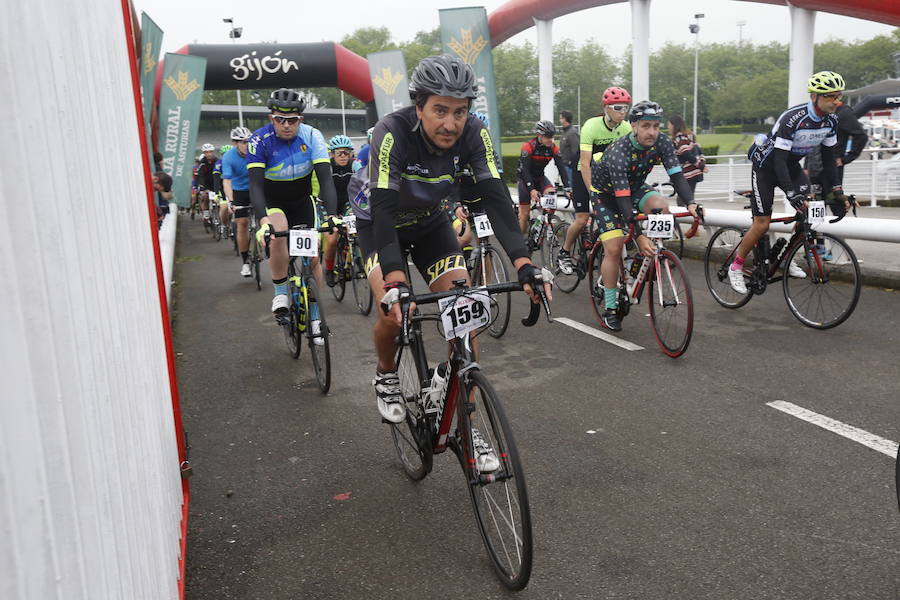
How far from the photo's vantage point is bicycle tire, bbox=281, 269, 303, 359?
21.5 feet

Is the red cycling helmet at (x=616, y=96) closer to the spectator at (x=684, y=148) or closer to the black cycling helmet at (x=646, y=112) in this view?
the black cycling helmet at (x=646, y=112)

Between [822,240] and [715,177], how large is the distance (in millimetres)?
15642

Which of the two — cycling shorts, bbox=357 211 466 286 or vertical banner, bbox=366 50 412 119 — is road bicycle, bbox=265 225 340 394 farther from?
vertical banner, bbox=366 50 412 119

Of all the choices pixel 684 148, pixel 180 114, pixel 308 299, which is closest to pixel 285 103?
pixel 308 299

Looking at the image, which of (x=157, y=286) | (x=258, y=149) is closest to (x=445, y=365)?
(x=157, y=286)

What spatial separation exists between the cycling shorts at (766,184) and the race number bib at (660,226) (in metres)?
1.55

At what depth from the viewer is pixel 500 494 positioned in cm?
316

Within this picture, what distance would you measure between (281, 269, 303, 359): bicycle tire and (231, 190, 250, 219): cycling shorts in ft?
13.1

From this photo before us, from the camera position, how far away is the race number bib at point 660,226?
6.46m

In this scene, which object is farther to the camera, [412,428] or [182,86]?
[182,86]

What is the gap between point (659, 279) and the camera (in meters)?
6.49

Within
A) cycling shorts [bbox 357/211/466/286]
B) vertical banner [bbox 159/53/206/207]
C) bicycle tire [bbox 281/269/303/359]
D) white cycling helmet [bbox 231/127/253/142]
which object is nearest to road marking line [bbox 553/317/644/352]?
bicycle tire [bbox 281/269/303/359]

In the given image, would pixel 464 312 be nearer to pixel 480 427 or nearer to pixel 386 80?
pixel 480 427

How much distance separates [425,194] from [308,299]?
254 cm
